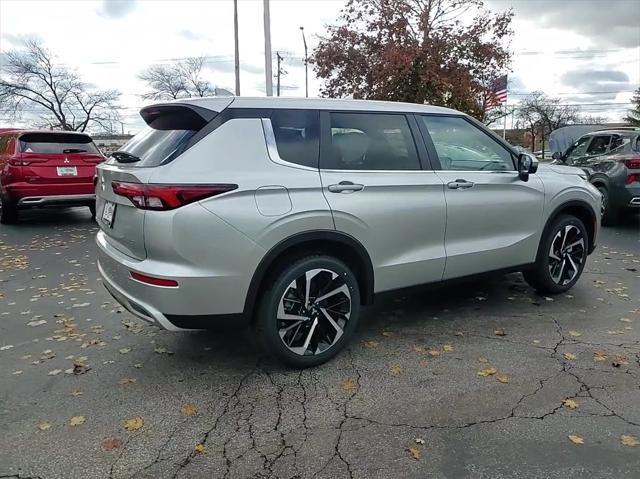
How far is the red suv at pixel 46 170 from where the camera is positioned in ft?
28.6

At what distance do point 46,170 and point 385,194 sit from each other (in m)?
7.46

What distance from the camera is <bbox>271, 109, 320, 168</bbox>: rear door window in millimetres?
3269

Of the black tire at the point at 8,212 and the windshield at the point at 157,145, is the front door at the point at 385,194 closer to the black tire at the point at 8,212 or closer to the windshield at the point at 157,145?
the windshield at the point at 157,145

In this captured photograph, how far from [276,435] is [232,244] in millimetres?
1093

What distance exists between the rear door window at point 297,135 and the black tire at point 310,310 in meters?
0.66

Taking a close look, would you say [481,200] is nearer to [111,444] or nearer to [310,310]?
[310,310]

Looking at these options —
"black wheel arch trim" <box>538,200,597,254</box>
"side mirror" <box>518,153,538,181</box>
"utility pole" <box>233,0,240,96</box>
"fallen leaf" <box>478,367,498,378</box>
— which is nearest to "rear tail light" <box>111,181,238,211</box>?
"fallen leaf" <box>478,367,498,378</box>

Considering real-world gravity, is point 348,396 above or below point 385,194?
below

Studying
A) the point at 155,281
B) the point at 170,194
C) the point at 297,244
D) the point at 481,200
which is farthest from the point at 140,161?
the point at 481,200

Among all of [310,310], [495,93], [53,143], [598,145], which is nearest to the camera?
[310,310]

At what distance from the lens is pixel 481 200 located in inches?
162

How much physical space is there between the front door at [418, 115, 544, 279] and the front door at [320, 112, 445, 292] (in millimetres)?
172

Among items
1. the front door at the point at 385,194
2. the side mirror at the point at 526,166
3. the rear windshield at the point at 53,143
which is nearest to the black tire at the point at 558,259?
the side mirror at the point at 526,166

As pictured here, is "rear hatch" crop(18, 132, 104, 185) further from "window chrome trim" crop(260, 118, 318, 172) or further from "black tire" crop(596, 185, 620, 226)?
"black tire" crop(596, 185, 620, 226)
